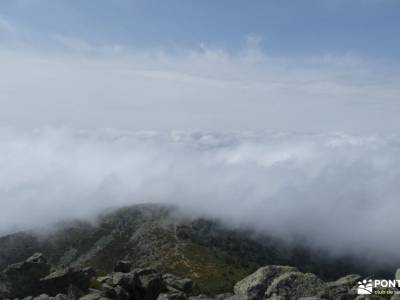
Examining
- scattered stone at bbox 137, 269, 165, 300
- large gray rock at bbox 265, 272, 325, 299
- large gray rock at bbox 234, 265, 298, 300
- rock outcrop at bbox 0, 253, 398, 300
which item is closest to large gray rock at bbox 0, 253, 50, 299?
rock outcrop at bbox 0, 253, 398, 300

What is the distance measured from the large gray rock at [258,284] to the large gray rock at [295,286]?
7.09 ft

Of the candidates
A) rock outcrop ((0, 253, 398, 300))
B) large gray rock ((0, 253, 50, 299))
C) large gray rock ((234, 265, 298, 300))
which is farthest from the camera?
large gray rock ((0, 253, 50, 299))

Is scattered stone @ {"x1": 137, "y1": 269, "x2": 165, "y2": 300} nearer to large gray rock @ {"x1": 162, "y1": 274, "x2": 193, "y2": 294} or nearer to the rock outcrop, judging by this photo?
the rock outcrop

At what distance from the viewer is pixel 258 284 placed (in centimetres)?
7706

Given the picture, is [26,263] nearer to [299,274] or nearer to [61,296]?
[61,296]

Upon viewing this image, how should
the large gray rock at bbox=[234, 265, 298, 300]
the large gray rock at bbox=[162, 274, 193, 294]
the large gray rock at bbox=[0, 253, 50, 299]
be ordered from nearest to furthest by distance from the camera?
the large gray rock at bbox=[234, 265, 298, 300] < the large gray rock at bbox=[162, 274, 193, 294] < the large gray rock at bbox=[0, 253, 50, 299]

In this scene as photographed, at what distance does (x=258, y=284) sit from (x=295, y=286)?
6516 mm

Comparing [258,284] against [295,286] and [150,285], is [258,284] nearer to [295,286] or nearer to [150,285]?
[295,286]

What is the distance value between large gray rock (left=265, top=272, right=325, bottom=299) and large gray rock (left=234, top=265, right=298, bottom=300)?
2.16 m

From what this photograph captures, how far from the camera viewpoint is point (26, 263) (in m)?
140

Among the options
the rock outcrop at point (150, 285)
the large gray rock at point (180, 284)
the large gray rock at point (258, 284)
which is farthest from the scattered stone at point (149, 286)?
the large gray rock at point (258, 284)

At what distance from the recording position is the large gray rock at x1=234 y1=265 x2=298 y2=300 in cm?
7612

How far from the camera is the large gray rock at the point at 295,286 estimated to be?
72125 millimetres

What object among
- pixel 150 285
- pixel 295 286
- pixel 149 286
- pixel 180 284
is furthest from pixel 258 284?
pixel 180 284
